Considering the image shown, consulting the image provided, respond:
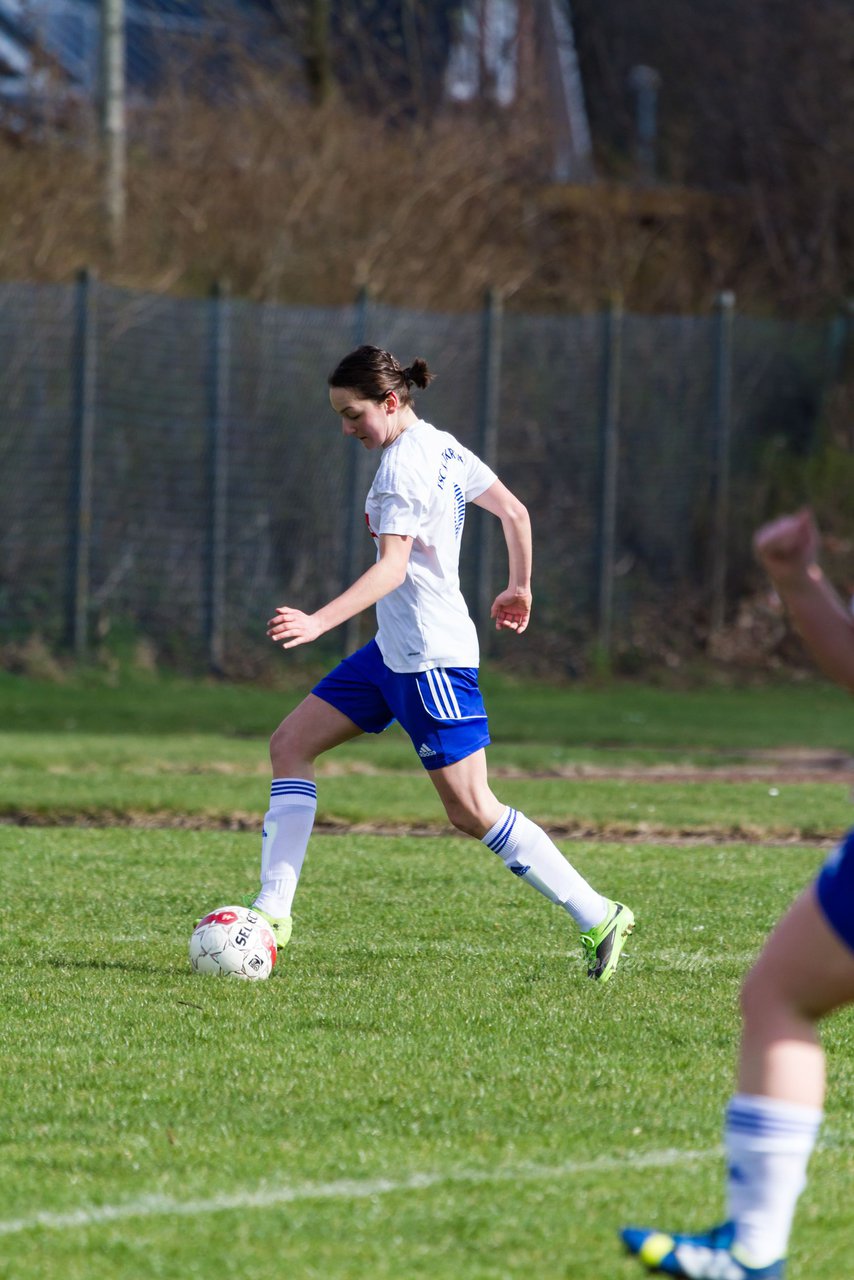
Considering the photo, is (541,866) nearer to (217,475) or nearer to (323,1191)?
(323,1191)

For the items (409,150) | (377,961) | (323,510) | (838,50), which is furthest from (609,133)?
(377,961)

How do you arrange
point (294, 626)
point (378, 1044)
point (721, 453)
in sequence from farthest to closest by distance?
1. point (721, 453)
2. point (294, 626)
3. point (378, 1044)

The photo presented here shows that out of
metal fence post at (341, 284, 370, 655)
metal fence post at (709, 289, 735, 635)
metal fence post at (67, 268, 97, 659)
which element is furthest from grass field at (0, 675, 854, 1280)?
metal fence post at (709, 289, 735, 635)

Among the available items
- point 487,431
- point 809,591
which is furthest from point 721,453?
point 809,591

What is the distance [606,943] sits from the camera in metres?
6.04

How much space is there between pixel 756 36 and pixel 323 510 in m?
14.2

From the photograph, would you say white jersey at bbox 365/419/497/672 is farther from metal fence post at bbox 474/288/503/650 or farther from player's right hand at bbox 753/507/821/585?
metal fence post at bbox 474/288/503/650

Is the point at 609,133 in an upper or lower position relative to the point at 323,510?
upper

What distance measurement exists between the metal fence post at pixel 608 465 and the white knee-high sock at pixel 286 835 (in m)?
12.9

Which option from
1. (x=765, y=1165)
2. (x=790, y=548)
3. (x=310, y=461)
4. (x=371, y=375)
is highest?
(x=371, y=375)

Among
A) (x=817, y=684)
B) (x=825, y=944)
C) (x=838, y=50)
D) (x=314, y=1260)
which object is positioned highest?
(x=838, y=50)

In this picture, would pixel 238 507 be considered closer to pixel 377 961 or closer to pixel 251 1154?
pixel 377 961

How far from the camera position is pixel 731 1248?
3145 millimetres

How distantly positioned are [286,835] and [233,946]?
55cm
